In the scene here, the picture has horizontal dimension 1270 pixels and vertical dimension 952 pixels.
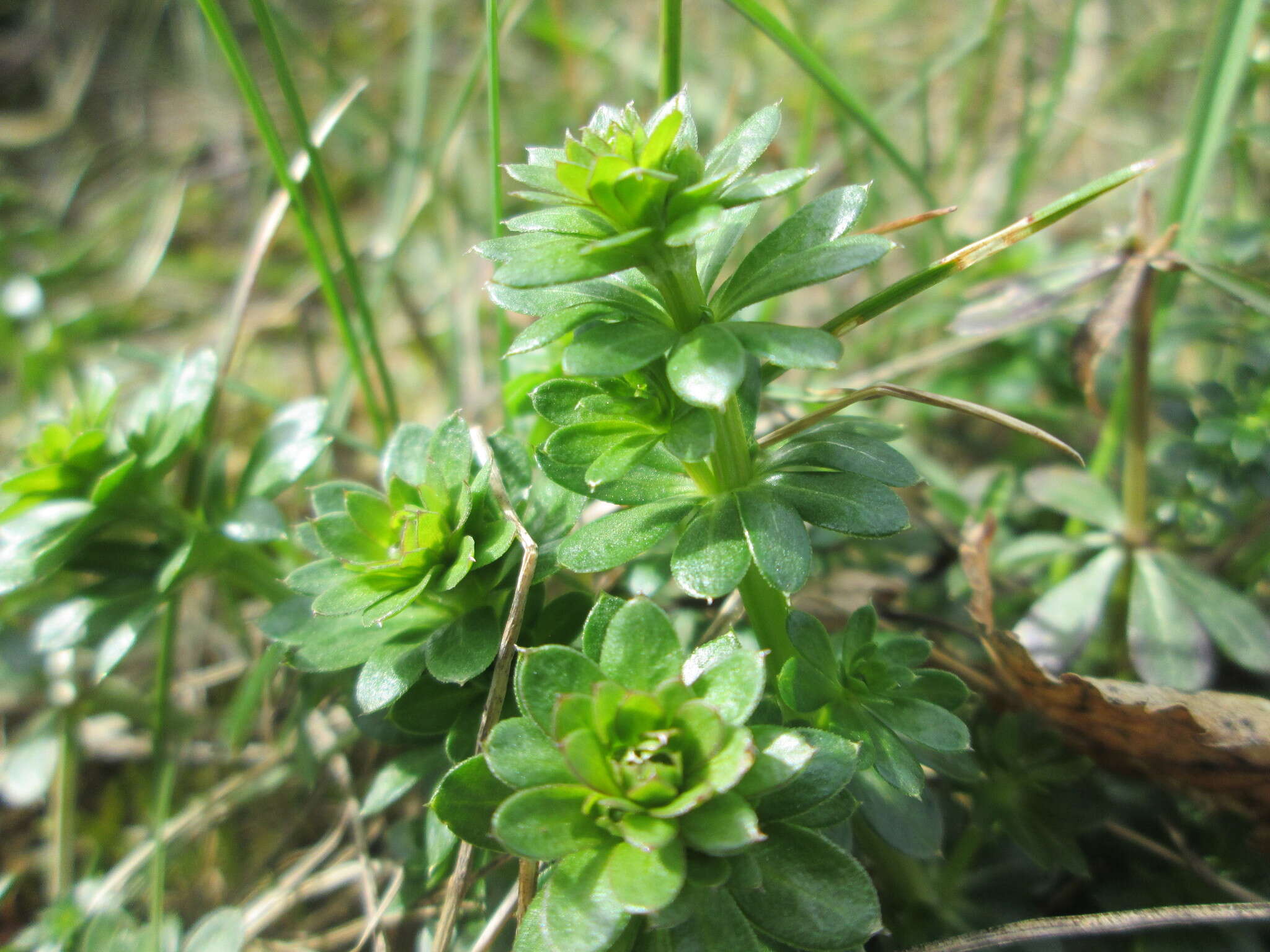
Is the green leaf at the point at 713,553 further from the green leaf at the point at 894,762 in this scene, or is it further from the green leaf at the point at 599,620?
the green leaf at the point at 894,762

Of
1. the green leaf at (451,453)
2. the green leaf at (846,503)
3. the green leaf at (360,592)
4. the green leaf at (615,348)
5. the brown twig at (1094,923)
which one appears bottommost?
the brown twig at (1094,923)

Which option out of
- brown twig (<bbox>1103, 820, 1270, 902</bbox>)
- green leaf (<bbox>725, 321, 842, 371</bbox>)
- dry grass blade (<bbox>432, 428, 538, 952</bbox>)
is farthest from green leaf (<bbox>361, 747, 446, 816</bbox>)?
brown twig (<bbox>1103, 820, 1270, 902</bbox>)

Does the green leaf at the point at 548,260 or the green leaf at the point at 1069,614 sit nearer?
the green leaf at the point at 548,260

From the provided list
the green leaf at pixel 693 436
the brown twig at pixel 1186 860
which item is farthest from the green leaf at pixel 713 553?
the brown twig at pixel 1186 860

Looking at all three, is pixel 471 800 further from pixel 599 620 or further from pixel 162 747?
pixel 162 747

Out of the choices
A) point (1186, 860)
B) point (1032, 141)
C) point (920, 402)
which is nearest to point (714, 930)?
point (920, 402)

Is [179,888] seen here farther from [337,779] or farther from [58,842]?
[337,779]

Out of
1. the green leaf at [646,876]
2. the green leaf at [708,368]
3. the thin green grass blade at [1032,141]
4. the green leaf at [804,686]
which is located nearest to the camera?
the green leaf at [646,876]
